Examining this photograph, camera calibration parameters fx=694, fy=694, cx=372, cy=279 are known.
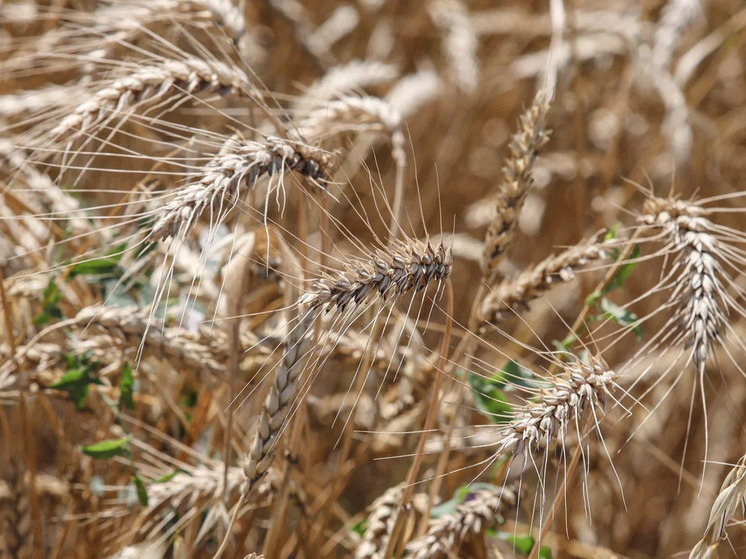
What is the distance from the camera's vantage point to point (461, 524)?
1.22m

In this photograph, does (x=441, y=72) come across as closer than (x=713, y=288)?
No

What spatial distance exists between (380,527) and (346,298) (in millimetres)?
598

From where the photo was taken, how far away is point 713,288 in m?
1.05

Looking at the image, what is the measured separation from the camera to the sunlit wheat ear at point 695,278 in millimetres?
1012

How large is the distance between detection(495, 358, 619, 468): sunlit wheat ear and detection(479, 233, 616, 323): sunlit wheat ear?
0.81 feet

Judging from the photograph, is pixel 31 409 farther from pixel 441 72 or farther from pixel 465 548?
pixel 441 72

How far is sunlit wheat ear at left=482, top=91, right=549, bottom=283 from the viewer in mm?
1210

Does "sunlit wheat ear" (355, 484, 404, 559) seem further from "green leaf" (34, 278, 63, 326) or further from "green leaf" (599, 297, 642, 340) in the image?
"green leaf" (34, 278, 63, 326)

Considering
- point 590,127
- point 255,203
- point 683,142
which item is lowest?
point 255,203

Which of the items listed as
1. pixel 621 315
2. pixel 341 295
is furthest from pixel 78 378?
pixel 621 315

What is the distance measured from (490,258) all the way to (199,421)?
28.5 inches

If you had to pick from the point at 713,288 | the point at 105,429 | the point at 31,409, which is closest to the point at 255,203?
the point at 105,429

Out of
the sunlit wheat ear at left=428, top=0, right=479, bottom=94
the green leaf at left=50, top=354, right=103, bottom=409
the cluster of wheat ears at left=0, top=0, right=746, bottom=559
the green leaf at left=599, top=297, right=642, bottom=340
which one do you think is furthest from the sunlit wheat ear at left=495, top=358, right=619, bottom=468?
the sunlit wheat ear at left=428, top=0, right=479, bottom=94

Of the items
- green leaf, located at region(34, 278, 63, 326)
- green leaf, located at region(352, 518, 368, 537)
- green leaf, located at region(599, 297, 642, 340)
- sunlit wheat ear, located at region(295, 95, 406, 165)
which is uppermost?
sunlit wheat ear, located at region(295, 95, 406, 165)
